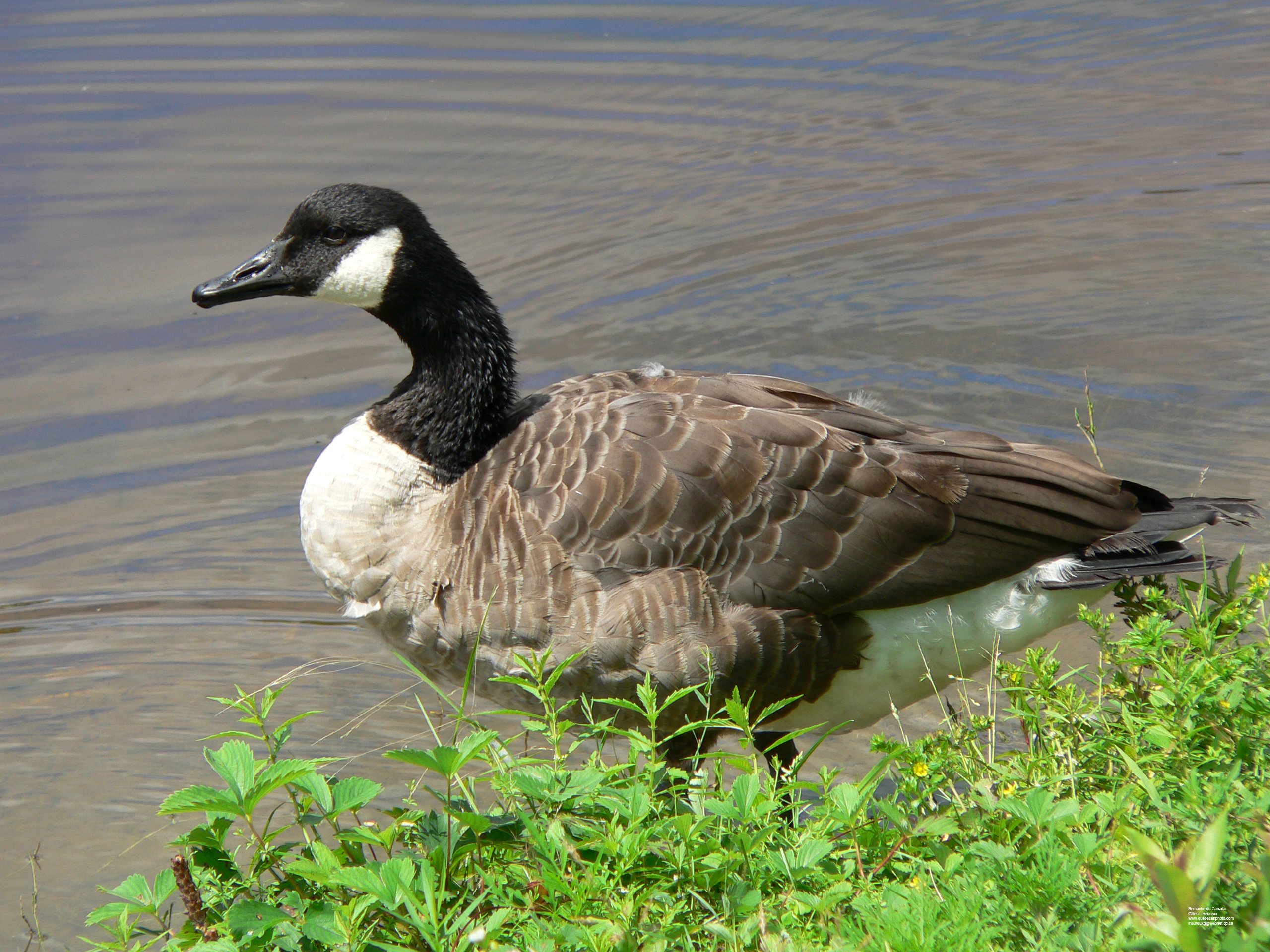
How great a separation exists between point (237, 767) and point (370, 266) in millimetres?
2656

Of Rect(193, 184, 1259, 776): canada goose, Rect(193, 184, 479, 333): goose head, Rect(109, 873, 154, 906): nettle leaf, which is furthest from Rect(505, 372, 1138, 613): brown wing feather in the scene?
Rect(109, 873, 154, 906): nettle leaf

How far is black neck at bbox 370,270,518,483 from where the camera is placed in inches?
178

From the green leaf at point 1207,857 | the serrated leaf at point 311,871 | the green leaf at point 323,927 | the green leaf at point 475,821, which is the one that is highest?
the green leaf at point 1207,857

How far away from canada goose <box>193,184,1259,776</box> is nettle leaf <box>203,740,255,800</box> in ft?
4.79

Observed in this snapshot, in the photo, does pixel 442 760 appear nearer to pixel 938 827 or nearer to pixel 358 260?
pixel 938 827

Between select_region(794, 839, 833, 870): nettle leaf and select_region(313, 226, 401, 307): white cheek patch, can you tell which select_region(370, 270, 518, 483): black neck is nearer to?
select_region(313, 226, 401, 307): white cheek patch

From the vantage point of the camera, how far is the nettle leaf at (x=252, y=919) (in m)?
2.45

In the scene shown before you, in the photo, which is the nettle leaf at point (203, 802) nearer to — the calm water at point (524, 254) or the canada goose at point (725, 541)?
the canada goose at point (725, 541)

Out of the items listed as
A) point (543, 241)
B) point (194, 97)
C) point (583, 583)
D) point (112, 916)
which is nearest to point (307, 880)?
point (112, 916)

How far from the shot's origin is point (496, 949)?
7.79ft

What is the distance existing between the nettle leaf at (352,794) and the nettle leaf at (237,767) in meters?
0.19

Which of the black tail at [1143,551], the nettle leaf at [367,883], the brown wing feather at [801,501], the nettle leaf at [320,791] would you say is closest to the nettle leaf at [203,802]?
the nettle leaf at [320,791]

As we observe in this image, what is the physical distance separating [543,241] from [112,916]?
20.8ft

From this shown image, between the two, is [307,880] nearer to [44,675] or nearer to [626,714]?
[626,714]
